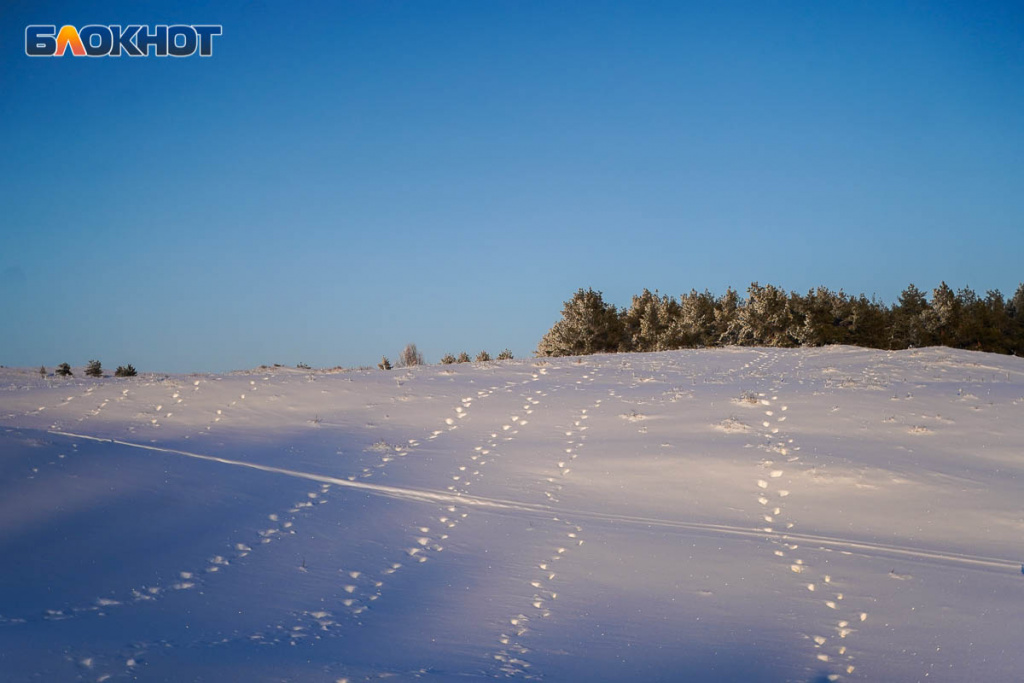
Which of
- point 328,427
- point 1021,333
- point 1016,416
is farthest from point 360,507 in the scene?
point 1021,333

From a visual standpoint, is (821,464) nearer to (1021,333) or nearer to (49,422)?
(49,422)

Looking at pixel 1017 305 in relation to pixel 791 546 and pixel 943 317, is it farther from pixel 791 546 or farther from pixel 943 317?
pixel 791 546

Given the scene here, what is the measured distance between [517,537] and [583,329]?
A: 39385mm

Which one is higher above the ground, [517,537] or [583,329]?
[583,329]

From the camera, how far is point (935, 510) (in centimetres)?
1119

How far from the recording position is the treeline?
47438 mm

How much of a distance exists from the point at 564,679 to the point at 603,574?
105 inches

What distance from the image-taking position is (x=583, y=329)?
49.2 meters

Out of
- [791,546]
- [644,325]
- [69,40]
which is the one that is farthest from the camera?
[644,325]

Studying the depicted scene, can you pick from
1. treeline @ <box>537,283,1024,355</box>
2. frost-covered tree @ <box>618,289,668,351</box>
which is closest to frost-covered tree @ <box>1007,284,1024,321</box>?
treeline @ <box>537,283,1024,355</box>

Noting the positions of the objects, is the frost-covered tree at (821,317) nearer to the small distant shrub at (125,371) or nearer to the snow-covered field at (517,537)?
the snow-covered field at (517,537)

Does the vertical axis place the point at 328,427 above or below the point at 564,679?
above

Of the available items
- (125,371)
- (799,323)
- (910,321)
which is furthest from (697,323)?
(125,371)

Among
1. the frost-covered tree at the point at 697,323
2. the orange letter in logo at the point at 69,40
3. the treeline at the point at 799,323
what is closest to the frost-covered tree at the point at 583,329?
the treeline at the point at 799,323
